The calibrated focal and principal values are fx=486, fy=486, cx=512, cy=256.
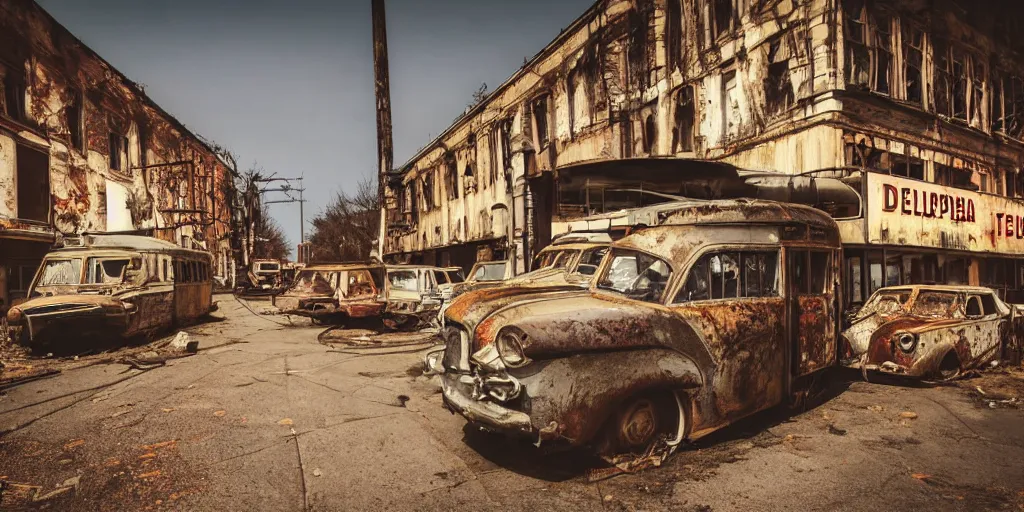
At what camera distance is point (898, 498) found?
143 inches

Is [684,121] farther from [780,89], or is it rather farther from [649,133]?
[780,89]

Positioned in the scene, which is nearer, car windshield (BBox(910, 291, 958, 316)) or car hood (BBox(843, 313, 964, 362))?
car hood (BBox(843, 313, 964, 362))

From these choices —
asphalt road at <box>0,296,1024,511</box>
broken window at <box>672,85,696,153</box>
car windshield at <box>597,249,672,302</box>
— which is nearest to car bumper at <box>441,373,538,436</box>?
asphalt road at <box>0,296,1024,511</box>

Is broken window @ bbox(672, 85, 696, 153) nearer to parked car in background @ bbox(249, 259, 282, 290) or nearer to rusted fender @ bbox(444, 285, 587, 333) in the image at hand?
rusted fender @ bbox(444, 285, 587, 333)

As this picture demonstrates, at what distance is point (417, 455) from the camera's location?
444cm

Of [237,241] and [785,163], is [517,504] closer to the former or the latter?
[785,163]

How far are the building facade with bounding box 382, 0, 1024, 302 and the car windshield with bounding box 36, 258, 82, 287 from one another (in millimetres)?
10404

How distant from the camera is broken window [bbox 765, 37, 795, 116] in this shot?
12.0 metres

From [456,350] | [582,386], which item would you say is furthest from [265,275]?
[582,386]

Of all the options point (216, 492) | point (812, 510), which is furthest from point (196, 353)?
point (812, 510)

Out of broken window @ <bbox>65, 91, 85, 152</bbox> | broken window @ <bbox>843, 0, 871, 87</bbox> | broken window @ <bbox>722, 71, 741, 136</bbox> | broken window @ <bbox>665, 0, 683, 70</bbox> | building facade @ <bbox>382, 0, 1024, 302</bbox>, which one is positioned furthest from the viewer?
broken window @ <bbox>65, 91, 85, 152</bbox>

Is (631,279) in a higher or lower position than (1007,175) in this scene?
lower

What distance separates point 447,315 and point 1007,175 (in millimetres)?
21063

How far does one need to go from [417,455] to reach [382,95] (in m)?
27.5
